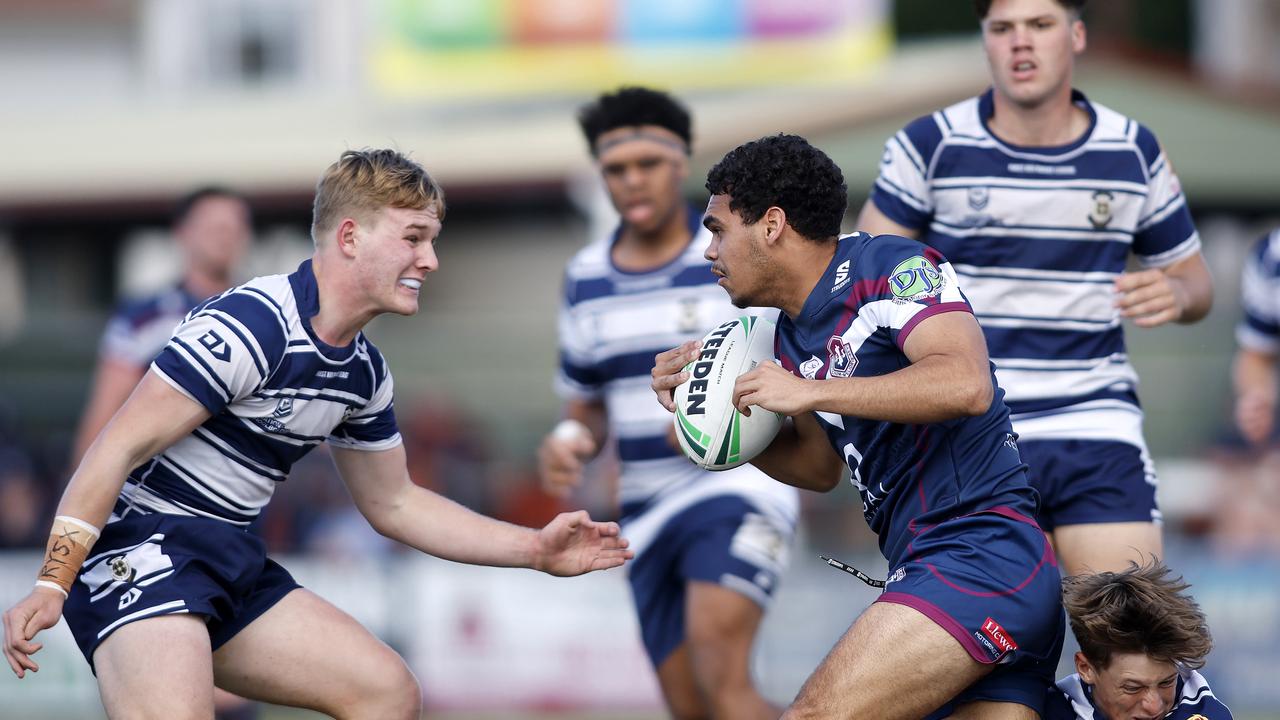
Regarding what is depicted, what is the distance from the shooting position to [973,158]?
17.4 feet

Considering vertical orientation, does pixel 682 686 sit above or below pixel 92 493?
below

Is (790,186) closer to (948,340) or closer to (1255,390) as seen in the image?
(948,340)

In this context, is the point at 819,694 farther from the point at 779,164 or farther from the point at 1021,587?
the point at 779,164

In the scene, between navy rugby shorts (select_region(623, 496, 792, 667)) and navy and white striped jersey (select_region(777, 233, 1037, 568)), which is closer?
navy and white striped jersey (select_region(777, 233, 1037, 568))

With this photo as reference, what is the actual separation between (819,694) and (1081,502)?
147 cm

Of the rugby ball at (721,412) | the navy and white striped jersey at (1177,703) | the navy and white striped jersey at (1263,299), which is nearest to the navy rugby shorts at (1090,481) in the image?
the navy and white striped jersey at (1177,703)

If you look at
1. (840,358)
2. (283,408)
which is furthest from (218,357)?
(840,358)

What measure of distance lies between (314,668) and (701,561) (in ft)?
6.15

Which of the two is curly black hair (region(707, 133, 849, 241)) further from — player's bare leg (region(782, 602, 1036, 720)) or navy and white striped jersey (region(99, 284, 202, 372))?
navy and white striped jersey (region(99, 284, 202, 372))

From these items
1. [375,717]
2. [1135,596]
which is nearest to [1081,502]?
[1135,596]

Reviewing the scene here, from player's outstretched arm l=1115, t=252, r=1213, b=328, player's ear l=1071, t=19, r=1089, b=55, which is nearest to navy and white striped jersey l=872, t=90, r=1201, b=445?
player's outstretched arm l=1115, t=252, r=1213, b=328

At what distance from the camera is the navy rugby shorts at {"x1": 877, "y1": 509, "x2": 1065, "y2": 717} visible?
13.9ft

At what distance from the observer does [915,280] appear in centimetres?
434

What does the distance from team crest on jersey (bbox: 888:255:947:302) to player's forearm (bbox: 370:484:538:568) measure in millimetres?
1489
